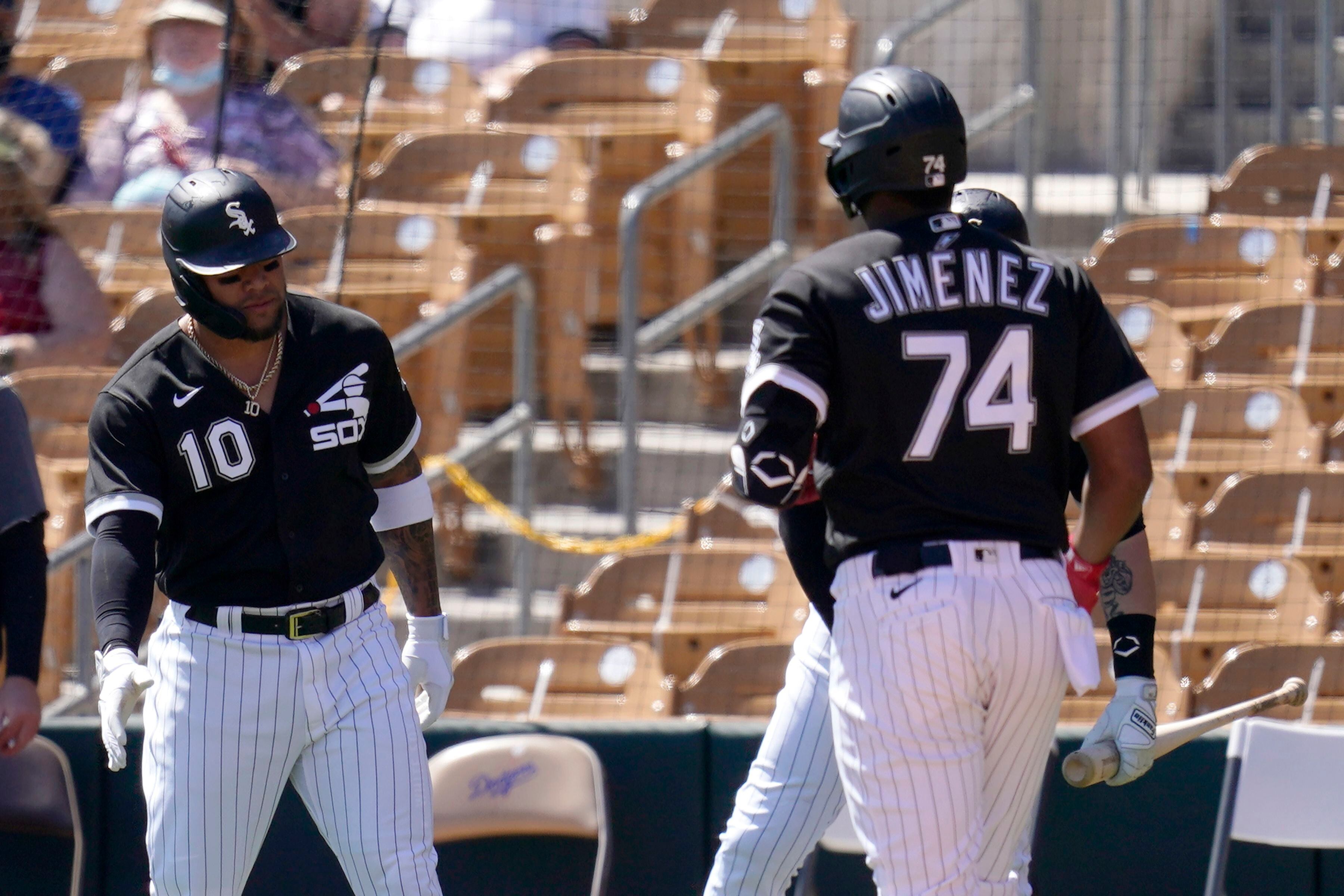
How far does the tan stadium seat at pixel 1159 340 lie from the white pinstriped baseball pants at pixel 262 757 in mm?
3437

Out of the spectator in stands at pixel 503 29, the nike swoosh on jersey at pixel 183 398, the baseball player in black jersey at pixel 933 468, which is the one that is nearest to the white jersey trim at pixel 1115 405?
the baseball player in black jersey at pixel 933 468

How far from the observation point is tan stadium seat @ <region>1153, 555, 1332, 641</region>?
15.0ft

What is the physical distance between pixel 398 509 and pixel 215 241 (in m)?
0.58

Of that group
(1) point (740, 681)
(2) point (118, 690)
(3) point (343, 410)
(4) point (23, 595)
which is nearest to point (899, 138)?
(3) point (343, 410)

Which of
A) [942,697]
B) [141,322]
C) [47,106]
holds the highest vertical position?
[47,106]

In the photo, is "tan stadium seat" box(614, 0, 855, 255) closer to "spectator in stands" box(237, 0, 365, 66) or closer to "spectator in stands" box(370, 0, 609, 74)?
"spectator in stands" box(370, 0, 609, 74)

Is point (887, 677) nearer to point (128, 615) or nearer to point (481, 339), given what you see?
point (128, 615)

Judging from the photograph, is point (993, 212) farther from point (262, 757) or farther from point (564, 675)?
point (564, 675)

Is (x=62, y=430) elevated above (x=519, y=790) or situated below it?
above

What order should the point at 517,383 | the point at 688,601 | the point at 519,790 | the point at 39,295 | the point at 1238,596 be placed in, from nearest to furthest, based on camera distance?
the point at 519,790
the point at 1238,596
the point at 688,601
the point at 517,383
the point at 39,295

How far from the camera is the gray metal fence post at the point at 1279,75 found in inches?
248

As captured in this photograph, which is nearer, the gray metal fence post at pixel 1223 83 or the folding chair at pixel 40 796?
the folding chair at pixel 40 796

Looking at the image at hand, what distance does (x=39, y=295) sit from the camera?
18.1 feet

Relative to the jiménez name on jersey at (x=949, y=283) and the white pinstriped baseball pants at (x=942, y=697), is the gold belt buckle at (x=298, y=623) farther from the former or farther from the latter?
the jiménez name on jersey at (x=949, y=283)
